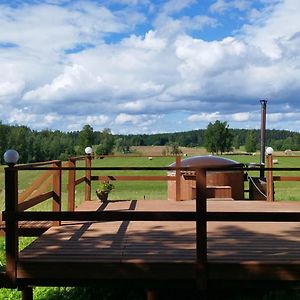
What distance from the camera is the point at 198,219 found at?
4.70 m

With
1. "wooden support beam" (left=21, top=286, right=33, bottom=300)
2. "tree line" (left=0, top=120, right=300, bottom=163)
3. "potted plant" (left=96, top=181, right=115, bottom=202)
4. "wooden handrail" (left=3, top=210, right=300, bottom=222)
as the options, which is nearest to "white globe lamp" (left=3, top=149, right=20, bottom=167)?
"wooden handrail" (left=3, top=210, right=300, bottom=222)

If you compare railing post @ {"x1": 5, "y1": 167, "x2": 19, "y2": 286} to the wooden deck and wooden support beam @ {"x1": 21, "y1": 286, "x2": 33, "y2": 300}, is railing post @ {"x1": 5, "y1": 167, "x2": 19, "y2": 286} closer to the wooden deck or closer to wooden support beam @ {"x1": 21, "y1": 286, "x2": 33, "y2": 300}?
the wooden deck

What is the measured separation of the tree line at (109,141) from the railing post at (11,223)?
250 ft

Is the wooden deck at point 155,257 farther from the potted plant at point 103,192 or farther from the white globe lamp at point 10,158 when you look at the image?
the potted plant at point 103,192

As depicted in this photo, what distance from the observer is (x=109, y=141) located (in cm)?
10731

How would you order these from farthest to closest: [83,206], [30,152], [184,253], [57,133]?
1. [57,133]
2. [30,152]
3. [83,206]
4. [184,253]

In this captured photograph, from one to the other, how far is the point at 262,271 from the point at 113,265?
1510 mm

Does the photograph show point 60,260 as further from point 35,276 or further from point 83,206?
point 83,206

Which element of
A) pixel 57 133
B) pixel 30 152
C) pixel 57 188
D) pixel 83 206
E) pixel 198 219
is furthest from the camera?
pixel 57 133

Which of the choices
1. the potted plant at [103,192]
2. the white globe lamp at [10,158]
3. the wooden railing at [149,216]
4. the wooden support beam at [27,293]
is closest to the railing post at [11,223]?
the wooden railing at [149,216]

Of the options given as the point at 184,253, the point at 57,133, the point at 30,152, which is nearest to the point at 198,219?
the point at 184,253

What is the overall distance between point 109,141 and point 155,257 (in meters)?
103

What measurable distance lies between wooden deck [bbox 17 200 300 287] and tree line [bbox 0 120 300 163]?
74.3 m

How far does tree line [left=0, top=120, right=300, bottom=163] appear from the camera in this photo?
8256 cm
